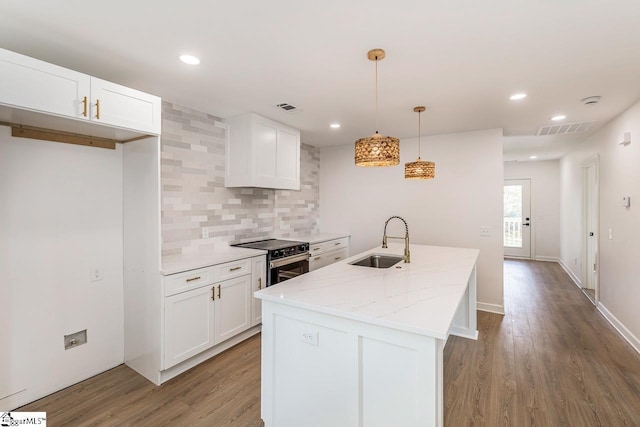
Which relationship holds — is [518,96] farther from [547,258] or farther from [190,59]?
[547,258]

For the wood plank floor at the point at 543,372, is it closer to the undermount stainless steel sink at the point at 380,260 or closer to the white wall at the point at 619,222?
the white wall at the point at 619,222

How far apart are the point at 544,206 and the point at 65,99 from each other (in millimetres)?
8737

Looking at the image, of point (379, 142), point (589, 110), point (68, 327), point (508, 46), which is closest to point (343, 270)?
point (379, 142)

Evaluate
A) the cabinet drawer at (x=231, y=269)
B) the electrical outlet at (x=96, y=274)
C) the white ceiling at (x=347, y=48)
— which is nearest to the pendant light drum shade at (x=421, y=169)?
the white ceiling at (x=347, y=48)

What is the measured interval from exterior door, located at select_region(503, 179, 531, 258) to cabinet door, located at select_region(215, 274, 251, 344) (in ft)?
23.6

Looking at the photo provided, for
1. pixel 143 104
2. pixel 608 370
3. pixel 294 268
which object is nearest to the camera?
pixel 143 104

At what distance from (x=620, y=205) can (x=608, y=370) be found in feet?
5.87

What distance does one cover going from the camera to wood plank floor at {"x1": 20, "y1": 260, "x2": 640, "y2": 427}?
2020mm

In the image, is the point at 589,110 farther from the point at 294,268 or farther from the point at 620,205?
the point at 294,268

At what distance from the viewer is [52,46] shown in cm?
190

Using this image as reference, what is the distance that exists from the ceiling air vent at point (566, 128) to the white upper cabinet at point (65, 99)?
4.45 m

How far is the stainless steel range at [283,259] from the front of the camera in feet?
10.7

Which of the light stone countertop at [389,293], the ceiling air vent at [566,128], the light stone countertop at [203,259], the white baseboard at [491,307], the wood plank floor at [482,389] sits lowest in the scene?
the wood plank floor at [482,389]

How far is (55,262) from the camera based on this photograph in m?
2.28
